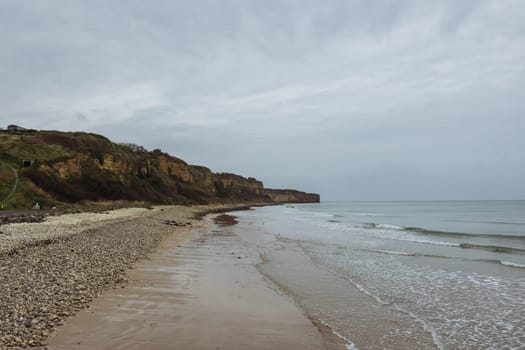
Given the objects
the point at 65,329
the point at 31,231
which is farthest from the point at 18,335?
the point at 31,231

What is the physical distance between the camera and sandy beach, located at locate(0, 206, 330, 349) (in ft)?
20.0

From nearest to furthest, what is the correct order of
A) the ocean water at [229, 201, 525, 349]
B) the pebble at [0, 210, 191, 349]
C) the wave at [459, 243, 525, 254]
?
the pebble at [0, 210, 191, 349] → the ocean water at [229, 201, 525, 349] → the wave at [459, 243, 525, 254]

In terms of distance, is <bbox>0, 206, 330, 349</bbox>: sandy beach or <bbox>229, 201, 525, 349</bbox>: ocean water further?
<bbox>229, 201, 525, 349</bbox>: ocean water

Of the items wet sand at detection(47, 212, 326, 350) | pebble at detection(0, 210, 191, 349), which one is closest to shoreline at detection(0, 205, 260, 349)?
pebble at detection(0, 210, 191, 349)

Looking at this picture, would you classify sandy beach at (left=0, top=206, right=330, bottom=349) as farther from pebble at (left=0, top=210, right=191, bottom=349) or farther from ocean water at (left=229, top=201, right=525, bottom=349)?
ocean water at (left=229, top=201, right=525, bottom=349)

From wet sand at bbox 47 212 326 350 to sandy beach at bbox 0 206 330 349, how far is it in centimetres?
2

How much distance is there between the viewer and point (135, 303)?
8211 millimetres

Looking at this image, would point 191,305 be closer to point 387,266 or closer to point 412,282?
point 412,282

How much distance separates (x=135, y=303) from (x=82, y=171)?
52930 mm

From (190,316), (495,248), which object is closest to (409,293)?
(190,316)

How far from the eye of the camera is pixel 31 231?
1781 centimetres

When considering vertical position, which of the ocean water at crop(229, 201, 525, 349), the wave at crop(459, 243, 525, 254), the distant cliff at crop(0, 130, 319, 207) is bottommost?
the ocean water at crop(229, 201, 525, 349)

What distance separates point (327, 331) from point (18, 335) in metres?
5.15

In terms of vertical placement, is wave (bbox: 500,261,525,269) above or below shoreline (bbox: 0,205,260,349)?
below
